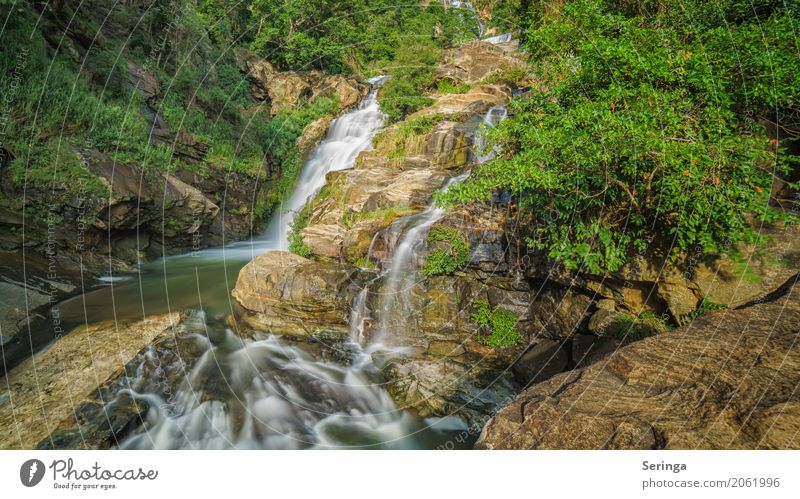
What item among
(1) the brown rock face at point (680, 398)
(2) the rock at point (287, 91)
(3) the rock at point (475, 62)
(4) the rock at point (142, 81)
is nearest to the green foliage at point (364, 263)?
(1) the brown rock face at point (680, 398)

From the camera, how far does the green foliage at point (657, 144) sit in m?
4.42

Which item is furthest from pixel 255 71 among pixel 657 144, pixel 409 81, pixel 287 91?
pixel 657 144

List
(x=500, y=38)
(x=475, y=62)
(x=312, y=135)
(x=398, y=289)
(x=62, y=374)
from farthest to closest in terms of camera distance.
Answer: (x=500, y=38) < (x=475, y=62) < (x=312, y=135) < (x=398, y=289) < (x=62, y=374)

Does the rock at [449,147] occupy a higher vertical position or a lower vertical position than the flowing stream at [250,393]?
higher

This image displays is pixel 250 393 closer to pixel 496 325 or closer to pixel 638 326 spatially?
pixel 496 325

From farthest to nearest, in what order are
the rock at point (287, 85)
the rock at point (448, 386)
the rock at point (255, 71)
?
1. the rock at point (255, 71)
2. the rock at point (287, 85)
3. the rock at point (448, 386)

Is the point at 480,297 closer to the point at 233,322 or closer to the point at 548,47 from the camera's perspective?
the point at 548,47

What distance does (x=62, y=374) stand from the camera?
652 centimetres

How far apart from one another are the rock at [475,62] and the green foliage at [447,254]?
1597cm

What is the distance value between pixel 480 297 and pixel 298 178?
572 inches

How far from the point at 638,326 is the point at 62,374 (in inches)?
424

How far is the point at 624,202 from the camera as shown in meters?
5.78

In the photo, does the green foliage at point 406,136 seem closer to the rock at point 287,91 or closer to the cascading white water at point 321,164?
the cascading white water at point 321,164
